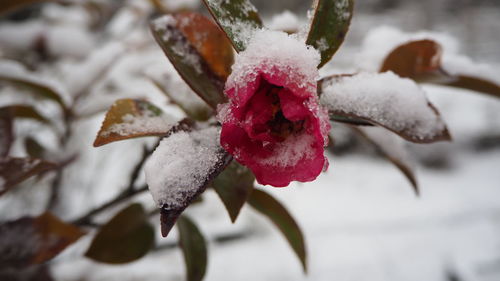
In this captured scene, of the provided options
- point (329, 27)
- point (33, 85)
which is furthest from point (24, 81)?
point (329, 27)

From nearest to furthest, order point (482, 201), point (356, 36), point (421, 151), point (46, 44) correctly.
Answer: point (46, 44)
point (482, 201)
point (421, 151)
point (356, 36)

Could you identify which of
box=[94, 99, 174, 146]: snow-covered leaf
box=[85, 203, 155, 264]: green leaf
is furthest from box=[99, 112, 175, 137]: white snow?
box=[85, 203, 155, 264]: green leaf

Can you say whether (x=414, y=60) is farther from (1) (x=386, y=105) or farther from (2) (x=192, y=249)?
(2) (x=192, y=249)

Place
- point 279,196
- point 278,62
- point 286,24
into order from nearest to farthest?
point 278,62, point 286,24, point 279,196

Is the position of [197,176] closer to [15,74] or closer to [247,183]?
[247,183]

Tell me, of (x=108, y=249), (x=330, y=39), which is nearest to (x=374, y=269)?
(x=108, y=249)

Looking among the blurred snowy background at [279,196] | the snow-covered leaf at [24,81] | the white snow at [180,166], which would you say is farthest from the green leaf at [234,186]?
the snow-covered leaf at [24,81]
